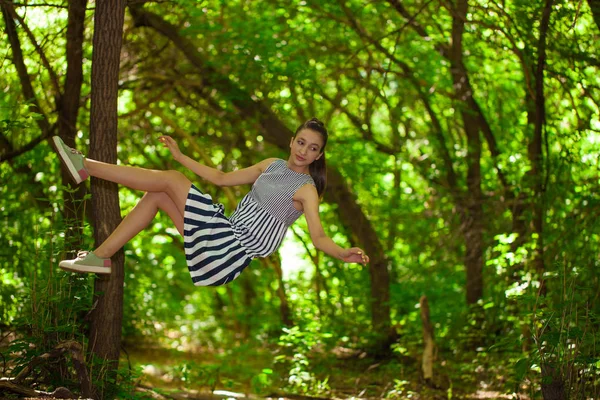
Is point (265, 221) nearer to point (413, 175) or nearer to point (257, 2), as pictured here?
point (257, 2)

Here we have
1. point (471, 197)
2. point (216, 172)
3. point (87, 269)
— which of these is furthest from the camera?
point (471, 197)

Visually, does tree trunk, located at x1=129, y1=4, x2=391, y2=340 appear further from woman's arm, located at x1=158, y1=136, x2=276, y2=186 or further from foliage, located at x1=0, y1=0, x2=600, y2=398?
woman's arm, located at x1=158, y1=136, x2=276, y2=186

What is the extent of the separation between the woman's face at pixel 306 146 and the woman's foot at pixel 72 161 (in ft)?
4.08

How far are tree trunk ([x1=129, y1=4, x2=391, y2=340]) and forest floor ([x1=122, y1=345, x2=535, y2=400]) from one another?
568mm

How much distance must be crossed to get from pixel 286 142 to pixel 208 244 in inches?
151

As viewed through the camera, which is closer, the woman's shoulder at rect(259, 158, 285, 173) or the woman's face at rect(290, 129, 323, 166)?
the woman's face at rect(290, 129, 323, 166)

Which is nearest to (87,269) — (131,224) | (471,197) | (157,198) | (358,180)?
(131,224)

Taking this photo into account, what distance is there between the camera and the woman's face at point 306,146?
15.1 ft

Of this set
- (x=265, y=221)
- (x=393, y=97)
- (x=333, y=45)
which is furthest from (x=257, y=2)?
(x=265, y=221)

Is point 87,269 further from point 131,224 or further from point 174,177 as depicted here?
point 174,177

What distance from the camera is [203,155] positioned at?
27.8 feet

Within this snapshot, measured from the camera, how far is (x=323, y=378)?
7867 millimetres

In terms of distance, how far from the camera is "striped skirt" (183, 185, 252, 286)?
14.2ft

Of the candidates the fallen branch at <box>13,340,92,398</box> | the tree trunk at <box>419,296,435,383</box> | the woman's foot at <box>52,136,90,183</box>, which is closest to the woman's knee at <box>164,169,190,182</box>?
the woman's foot at <box>52,136,90,183</box>
